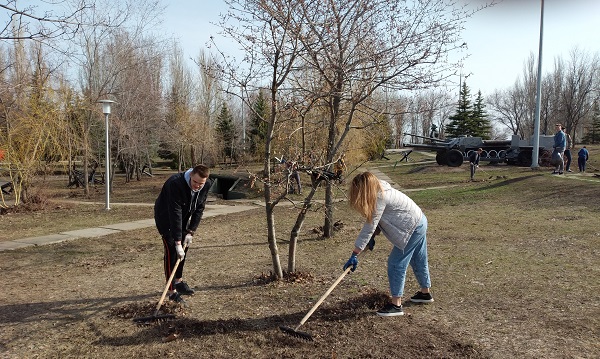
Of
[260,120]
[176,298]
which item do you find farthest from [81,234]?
[260,120]

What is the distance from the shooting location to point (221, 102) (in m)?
42.1

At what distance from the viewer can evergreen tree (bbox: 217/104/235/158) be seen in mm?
41406

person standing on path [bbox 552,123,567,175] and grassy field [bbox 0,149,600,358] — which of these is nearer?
grassy field [bbox 0,149,600,358]

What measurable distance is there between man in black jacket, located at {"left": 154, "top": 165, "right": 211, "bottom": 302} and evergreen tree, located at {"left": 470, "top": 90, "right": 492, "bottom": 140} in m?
44.6

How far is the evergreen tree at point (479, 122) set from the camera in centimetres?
4588

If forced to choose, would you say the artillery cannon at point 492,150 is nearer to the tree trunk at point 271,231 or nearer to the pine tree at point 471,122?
the pine tree at point 471,122

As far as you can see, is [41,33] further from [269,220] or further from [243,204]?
[243,204]

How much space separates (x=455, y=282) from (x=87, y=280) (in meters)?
4.66

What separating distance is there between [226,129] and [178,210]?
39.0 m

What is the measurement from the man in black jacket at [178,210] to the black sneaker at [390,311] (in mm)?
2062

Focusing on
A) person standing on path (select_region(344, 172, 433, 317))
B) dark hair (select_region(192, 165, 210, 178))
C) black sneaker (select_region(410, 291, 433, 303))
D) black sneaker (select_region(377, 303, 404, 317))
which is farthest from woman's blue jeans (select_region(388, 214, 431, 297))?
dark hair (select_region(192, 165, 210, 178))

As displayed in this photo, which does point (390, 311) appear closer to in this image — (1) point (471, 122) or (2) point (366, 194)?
(2) point (366, 194)

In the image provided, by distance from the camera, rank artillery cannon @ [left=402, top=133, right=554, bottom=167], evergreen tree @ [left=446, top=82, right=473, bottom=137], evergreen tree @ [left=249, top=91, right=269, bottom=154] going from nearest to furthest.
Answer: evergreen tree @ [left=249, top=91, right=269, bottom=154] → artillery cannon @ [left=402, top=133, right=554, bottom=167] → evergreen tree @ [left=446, top=82, right=473, bottom=137]

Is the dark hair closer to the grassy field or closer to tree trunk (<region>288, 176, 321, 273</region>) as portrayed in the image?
tree trunk (<region>288, 176, 321, 273</region>)
